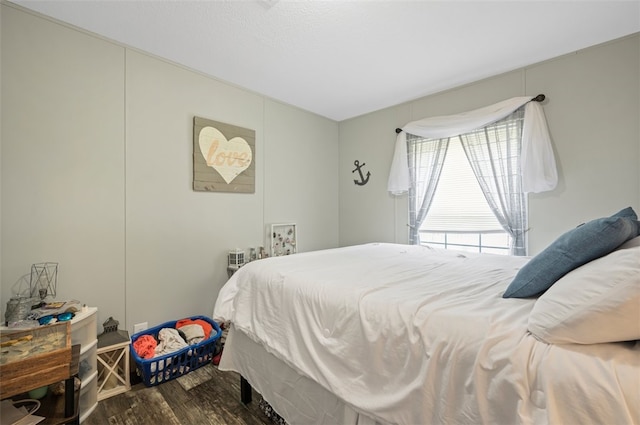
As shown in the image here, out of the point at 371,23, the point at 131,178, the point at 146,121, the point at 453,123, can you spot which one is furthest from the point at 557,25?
the point at 131,178

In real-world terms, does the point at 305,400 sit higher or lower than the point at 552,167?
lower

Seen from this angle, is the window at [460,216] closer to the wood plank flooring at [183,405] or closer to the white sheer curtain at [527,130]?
the white sheer curtain at [527,130]

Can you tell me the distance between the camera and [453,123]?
9.29 feet

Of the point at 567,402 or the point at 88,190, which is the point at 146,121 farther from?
the point at 567,402

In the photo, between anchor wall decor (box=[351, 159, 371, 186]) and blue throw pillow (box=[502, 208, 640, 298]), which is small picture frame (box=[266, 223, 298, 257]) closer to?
anchor wall decor (box=[351, 159, 371, 186])

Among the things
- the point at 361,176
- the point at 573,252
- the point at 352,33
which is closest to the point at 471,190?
the point at 361,176

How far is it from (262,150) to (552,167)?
9.08 ft

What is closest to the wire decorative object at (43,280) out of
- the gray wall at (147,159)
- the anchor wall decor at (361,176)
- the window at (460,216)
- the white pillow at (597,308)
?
the gray wall at (147,159)

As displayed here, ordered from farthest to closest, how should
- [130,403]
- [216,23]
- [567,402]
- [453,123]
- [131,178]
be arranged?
[453,123]
[131,178]
[216,23]
[130,403]
[567,402]

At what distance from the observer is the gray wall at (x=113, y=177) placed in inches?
69.5

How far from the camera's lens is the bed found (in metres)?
0.66

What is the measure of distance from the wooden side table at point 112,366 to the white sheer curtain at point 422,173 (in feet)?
9.36

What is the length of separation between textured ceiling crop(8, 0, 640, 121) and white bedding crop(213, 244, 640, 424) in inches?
66.3

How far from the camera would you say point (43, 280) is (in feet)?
6.02
